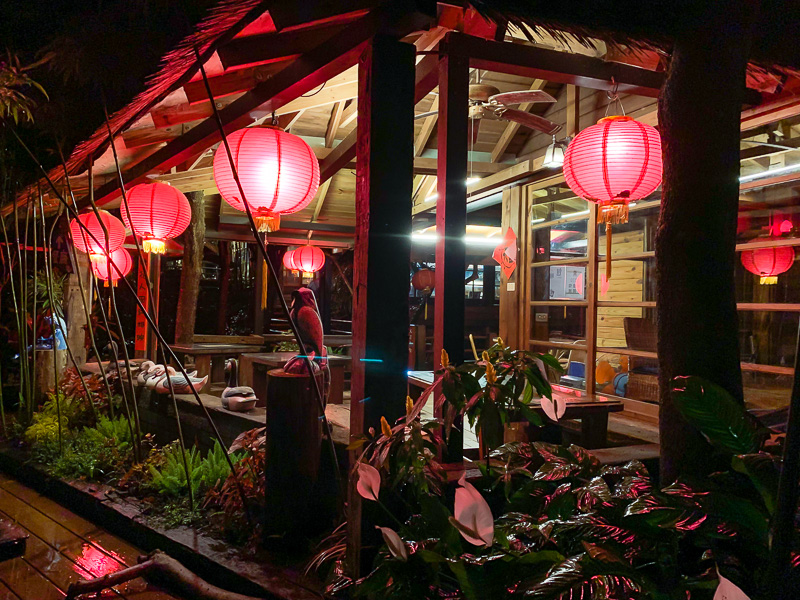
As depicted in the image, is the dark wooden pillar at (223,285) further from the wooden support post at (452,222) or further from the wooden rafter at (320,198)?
the wooden support post at (452,222)

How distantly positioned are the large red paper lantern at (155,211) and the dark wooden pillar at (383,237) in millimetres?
3990

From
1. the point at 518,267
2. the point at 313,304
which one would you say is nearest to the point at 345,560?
the point at 313,304

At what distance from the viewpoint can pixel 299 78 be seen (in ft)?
11.9

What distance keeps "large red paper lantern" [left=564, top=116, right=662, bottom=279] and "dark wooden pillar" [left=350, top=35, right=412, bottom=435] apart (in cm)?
180

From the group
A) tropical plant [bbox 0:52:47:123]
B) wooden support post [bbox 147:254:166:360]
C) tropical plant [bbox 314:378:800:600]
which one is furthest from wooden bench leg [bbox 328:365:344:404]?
tropical plant [bbox 314:378:800:600]

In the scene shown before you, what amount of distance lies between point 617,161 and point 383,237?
2.15 m

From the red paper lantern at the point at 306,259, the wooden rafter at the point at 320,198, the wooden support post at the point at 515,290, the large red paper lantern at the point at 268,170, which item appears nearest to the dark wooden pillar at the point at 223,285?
the wooden rafter at the point at 320,198

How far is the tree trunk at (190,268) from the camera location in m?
10.5

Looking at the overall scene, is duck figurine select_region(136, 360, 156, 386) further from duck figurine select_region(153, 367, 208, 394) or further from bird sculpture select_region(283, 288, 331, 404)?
bird sculpture select_region(283, 288, 331, 404)

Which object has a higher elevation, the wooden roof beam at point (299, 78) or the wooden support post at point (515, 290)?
the wooden roof beam at point (299, 78)

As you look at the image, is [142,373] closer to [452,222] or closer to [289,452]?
[289,452]

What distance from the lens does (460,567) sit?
168 cm

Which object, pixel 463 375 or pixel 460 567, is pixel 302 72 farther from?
pixel 460 567

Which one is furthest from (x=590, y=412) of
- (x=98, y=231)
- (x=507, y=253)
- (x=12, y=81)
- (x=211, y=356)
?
(x=211, y=356)
